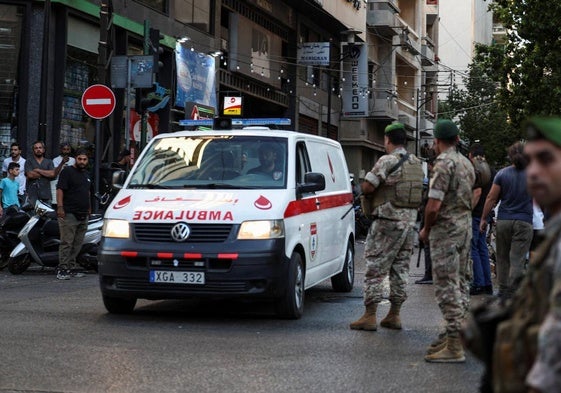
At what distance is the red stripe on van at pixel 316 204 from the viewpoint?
10.1 m

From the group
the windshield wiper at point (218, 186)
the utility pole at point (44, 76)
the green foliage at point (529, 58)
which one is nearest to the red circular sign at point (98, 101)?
the utility pole at point (44, 76)

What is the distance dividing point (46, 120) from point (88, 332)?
41.0ft

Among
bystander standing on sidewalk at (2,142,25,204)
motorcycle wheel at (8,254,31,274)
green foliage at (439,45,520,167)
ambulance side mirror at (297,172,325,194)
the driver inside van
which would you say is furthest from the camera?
green foliage at (439,45,520,167)

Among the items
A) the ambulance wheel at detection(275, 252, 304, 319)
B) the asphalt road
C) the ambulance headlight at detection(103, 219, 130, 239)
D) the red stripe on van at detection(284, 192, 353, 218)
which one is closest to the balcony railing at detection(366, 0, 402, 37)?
the red stripe on van at detection(284, 192, 353, 218)

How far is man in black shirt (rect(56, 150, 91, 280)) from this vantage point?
14156mm

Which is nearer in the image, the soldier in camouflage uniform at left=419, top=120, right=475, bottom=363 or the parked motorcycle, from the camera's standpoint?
the soldier in camouflage uniform at left=419, top=120, right=475, bottom=363

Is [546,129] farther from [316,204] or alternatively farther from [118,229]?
[316,204]

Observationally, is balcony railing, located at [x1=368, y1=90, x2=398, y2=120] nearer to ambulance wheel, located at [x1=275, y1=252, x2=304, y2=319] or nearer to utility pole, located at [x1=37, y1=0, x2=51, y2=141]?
utility pole, located at [x1=37, y1=0, x2=51, y2=141]

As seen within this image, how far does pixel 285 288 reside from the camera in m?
9.77

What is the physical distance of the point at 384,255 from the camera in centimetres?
931

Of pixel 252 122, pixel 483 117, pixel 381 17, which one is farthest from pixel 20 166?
pixel 483 117

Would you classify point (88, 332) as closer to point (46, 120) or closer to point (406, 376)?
point (406, 376)

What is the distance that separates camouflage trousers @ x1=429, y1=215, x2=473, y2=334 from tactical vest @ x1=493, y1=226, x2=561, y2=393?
4702 mm

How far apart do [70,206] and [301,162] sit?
178 inches
